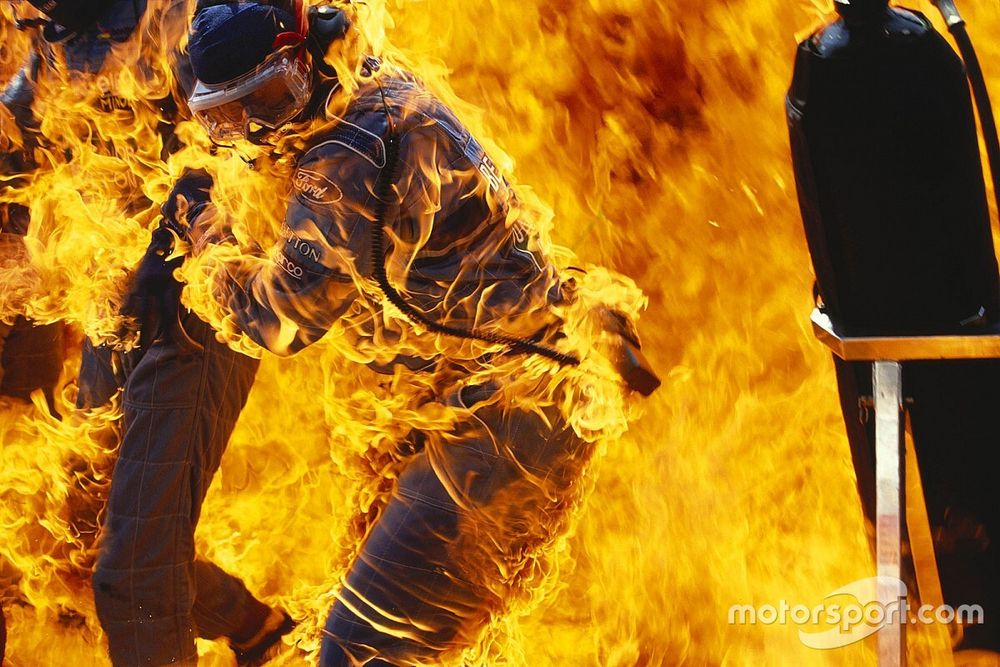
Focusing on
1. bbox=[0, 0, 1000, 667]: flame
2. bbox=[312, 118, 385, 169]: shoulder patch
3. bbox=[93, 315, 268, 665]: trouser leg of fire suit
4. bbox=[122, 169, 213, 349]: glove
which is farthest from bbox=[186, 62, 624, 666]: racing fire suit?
bbox=[0, 0, 1000, 667]: flame

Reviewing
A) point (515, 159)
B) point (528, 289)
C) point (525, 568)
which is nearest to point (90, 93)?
point (515, 159)

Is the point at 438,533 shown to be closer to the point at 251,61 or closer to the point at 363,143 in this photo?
the point at 363,143

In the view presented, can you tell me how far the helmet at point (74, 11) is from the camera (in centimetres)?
417

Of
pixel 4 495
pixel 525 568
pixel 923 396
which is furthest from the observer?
pixel 4 495

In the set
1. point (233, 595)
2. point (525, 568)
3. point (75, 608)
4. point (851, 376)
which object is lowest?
point (75, 608)

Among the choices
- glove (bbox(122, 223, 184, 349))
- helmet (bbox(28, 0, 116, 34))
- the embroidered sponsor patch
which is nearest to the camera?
the embroidered sponsor patch

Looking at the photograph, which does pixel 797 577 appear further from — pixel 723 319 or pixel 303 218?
pixel 303 218

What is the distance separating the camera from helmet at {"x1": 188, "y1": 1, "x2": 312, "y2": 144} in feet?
10.0

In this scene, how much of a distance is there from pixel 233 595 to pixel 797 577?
2.05 meters

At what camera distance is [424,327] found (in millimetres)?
3264

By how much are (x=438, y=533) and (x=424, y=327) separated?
1.90 feet

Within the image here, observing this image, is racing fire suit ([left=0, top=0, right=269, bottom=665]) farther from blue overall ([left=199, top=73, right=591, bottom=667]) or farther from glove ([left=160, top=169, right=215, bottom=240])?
blue overall ([left=199, top=73, right=591, bottom=667])

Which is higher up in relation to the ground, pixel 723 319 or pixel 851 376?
pixel 851 376

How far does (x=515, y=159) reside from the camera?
4.84 m
